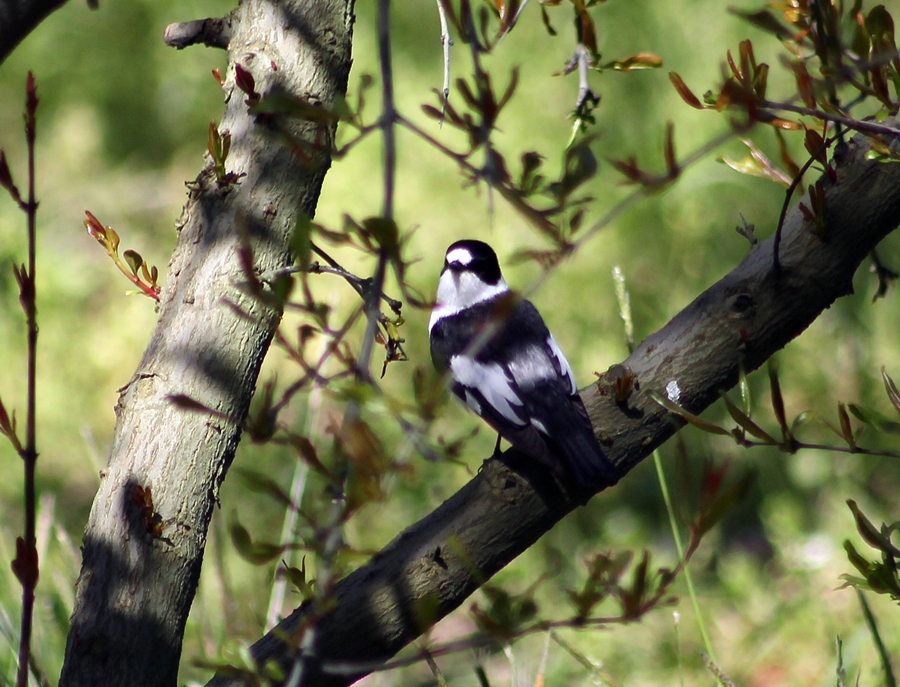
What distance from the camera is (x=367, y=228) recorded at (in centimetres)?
101

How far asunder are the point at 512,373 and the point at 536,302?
1.83 meters

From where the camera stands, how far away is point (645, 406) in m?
1.85

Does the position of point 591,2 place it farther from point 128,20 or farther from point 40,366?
point 128,20

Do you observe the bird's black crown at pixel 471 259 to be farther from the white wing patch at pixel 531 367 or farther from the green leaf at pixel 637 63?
the green leaf at pixel 637 63

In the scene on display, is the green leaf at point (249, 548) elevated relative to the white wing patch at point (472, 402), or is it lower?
lower

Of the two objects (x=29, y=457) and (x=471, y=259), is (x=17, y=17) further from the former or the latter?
(x=471, y=259)

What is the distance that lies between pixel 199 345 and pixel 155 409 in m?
0.14

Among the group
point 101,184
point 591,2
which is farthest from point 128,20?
point 591,2

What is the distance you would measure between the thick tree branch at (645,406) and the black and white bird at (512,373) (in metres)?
0.07

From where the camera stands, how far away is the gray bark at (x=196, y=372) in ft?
5.52

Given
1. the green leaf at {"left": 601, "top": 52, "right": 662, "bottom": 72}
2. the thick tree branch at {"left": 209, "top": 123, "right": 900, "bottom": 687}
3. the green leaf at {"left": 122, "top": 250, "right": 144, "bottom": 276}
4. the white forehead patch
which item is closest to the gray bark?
the green leaf at {"left": 122, "top": 250, "right": 144, "bottom": 276}

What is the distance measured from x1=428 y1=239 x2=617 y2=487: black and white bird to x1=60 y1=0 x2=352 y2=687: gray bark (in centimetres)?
42

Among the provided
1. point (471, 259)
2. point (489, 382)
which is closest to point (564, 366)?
point (489, 382)

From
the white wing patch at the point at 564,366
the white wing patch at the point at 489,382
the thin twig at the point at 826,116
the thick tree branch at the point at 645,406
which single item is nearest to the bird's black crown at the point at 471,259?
the white wing patch at the point at 564,366
